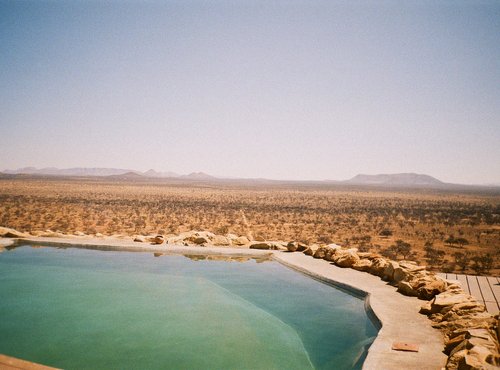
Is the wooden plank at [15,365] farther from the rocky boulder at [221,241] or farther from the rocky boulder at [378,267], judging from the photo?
the rocky boulder at [221,241]

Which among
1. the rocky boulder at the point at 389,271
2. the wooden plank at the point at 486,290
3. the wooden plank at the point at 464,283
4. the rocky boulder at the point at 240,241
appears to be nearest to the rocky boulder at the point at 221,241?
the rocky boulder at the point at 240,241

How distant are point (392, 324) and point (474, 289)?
3125mm

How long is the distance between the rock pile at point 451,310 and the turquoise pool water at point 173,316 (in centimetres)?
125

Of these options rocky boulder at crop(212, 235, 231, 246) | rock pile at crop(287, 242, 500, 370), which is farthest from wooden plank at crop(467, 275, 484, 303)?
rocky boulder at crop(212, 235, 231, 246)

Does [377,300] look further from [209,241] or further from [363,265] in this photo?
[209,241]

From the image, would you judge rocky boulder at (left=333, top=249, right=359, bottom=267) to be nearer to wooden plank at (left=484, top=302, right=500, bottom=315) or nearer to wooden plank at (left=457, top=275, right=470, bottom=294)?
wooden plank at (left=457, top=275, right=470, bottom=294)

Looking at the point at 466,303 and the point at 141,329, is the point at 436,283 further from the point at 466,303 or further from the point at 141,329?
the point at 141,329

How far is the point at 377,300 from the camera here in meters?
7.87

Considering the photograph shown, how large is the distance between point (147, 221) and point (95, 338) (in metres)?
18.1

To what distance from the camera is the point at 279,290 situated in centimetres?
1002

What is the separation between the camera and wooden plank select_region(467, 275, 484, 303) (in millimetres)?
7725

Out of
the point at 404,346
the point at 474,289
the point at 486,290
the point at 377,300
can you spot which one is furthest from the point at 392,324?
the point at 486,290

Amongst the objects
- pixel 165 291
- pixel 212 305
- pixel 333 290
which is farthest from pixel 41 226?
pixel 333 290

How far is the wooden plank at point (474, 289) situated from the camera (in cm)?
772
